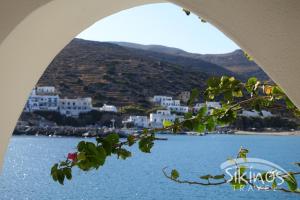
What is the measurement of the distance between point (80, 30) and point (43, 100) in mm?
40926

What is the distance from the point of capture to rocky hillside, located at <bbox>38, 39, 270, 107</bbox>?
36844 millimetres

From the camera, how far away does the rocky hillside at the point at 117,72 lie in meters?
36.8

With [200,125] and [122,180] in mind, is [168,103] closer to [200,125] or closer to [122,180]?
[122,180]

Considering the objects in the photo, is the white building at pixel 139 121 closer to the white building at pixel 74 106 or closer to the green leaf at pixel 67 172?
the white building at pixel 74 106

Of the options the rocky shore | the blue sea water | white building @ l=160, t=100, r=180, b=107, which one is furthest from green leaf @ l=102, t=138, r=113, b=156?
the rocky shore

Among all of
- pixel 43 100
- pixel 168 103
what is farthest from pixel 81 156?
pixel 43 100

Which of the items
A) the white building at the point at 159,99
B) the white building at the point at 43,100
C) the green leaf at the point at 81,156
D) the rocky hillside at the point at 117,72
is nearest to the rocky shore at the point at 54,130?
the white building at the point at 43,100

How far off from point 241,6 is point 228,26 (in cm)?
4

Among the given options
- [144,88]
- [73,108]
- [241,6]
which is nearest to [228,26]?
[241,6]

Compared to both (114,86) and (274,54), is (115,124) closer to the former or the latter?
(114,86)

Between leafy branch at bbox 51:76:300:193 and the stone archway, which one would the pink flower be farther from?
the stone archway

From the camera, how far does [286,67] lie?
2.58 ft

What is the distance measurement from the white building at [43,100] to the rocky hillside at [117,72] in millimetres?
818

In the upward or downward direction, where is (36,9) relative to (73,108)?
downward
